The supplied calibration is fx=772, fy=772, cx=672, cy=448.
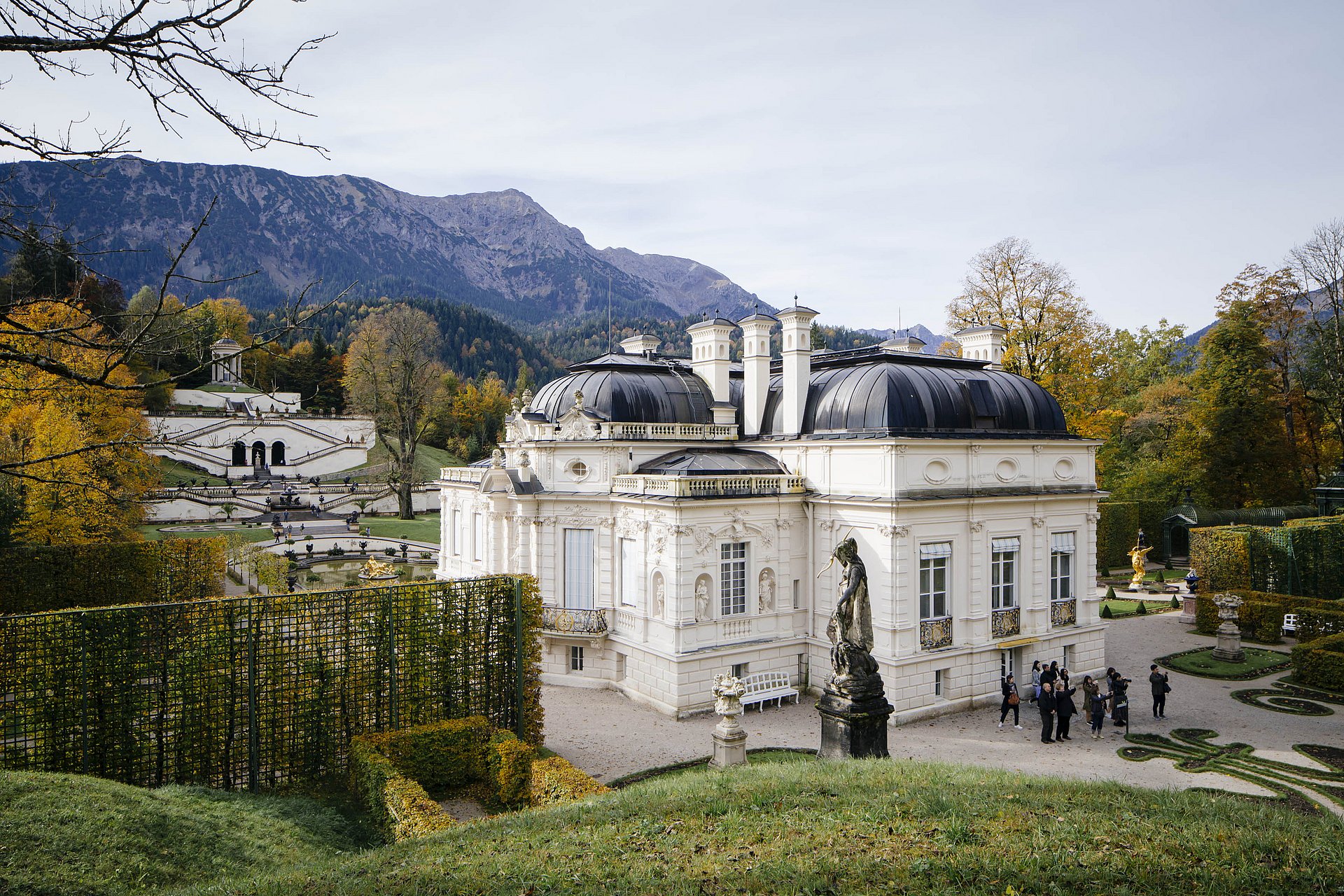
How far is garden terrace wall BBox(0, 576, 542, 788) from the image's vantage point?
563 inches

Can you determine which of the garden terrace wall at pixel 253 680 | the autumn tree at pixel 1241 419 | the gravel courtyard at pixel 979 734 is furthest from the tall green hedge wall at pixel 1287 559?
the garden terrace wall at pixel 253 680

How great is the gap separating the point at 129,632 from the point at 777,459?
17247 millimetres

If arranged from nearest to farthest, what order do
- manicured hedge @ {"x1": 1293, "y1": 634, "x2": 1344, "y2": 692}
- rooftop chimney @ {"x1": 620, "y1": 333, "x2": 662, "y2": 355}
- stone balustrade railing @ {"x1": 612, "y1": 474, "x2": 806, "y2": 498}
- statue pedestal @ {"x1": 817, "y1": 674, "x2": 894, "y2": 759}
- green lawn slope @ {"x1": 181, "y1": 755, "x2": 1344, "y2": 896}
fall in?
green lawn slope @ {"x1": 181, "y1": 755, "x2": 1344, "y2": 896} → statue pedestal @ {"x1": 817, "y1": 674, "x2": 894, "y2": 759} → stone balustrade railing @ {"x1": 612, "y1": 474, "x2": 806, "y2": 498} → manicured hedge @ {"x1": 1293, "y1": 634, "x2": 1344, "y2": 692} → rooftop chimney @ {"x1": 620, "y1": 333, "x2": 662, "y2": 355}

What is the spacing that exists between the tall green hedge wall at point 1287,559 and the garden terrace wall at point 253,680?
29.2 m

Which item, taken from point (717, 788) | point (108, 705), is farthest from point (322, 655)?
point (717, 788)

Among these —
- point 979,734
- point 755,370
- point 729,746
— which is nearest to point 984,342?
point 755,370

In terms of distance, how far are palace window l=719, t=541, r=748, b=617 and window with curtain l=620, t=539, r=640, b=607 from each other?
2.52 meters

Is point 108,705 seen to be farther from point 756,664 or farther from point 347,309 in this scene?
point 347,309

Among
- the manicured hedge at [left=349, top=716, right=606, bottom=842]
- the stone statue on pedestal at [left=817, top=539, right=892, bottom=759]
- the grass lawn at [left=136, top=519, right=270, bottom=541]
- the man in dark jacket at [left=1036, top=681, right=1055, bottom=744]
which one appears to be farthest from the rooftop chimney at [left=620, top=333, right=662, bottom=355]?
Answer: the grass lawn at [left=136, top=519, right=270, bottom=541]

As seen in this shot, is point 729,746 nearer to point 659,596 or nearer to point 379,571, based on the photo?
point 659,596

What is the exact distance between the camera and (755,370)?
84.5 ft

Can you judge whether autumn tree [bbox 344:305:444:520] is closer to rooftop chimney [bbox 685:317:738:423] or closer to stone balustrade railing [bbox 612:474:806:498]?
rooftop chimney [bbox 685:317:738:423]

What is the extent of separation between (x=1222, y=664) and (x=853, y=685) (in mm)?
18747

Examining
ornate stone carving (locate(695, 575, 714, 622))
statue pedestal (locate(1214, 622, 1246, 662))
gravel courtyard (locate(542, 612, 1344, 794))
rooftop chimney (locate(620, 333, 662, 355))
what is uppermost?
rooftop chimney (locate(620, 333, 662, 355))
